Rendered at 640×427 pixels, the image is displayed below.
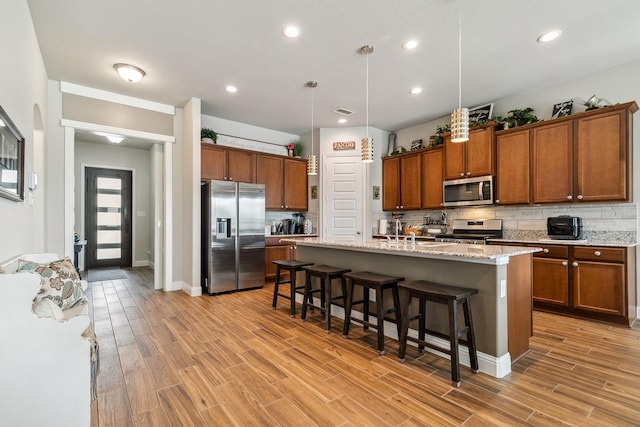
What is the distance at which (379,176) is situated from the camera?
244 inches

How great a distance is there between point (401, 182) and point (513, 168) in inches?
75.8

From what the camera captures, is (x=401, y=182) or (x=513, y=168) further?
(x=401, y=182)

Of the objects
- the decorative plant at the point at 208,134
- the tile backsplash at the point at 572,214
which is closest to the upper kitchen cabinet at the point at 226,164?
the decorative plant at the point at 208,134

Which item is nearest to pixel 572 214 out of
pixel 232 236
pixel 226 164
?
pixel 232 236

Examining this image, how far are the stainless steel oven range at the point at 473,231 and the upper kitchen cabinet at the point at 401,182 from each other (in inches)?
29.9

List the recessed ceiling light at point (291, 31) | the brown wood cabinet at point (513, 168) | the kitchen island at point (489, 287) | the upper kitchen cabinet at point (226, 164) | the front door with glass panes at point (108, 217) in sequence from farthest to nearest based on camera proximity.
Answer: the front door with glass panes at point (108, 217)
the upper kitchen cabinet at point (226, 164)
the brown wood cabinet at point (513, 168)
the recessed ceiling light at point (291, 31)
the kitchen island at point (489, 287)

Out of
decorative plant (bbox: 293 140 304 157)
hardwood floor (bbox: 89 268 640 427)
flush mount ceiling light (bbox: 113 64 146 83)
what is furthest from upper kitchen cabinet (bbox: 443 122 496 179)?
flush mount ceiling light (bbox: 113 64 146 83)

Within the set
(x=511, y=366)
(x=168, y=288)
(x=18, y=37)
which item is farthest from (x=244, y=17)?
(x=168, y=288)

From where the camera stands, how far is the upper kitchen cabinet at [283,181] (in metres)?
5.83

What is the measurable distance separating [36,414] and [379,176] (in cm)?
567

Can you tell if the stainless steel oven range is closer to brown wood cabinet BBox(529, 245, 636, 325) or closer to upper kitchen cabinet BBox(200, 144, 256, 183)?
brown wood cabinet BBox(529, 245, 636, 325)

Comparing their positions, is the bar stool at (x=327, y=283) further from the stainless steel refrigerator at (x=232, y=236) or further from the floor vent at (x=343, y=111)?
the floor vent at (x=343, y=111)

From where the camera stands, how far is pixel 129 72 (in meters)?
3.63

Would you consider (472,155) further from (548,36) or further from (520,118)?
(548,36)
